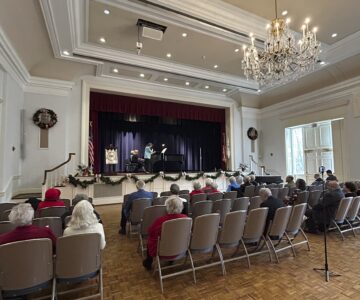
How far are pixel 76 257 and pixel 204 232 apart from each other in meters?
1.43

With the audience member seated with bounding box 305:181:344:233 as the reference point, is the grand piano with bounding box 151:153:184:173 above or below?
above

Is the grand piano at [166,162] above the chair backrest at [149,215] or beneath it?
above

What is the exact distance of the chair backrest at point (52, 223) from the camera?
9.09 ft

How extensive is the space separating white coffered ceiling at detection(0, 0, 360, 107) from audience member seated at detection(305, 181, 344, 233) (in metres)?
4.62

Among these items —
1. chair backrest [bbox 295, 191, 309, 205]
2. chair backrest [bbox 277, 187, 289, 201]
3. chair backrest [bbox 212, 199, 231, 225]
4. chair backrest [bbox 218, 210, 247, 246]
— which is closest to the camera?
chair backrest [bbox 218, 210, 247, 246]

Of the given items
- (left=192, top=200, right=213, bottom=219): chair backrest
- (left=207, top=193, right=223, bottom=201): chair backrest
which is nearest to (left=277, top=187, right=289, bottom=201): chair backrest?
(left=207, top=193, right=223, bottom=201): chair backrest

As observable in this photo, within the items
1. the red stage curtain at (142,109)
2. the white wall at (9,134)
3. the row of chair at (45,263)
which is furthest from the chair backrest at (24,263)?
the red stage curtain at (142,109)

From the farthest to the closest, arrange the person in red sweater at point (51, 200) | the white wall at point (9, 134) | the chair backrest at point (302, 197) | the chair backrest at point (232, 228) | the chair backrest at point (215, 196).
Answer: the white wall at point (9, 134) → the chair backrest at point (302, 197) → the chair backrest at point (215, 196) → the person in red sweater at point (51, 200) → the chair backrest at point (232, 228)

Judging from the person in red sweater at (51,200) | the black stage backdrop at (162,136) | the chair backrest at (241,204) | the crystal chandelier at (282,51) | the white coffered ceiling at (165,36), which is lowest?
the chair backrest at (241,204)

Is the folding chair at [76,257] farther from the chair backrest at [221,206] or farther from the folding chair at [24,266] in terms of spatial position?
the chair backrest at [221,206]

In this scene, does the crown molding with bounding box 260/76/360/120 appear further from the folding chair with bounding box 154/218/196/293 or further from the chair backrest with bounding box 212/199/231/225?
the folding chair with bounding box 154/218/196/293

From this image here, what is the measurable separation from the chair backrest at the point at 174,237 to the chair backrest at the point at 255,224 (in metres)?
0.94

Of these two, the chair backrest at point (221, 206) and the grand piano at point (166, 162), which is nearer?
the chair backrest at point (221, 206)

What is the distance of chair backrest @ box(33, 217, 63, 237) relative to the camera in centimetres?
277
